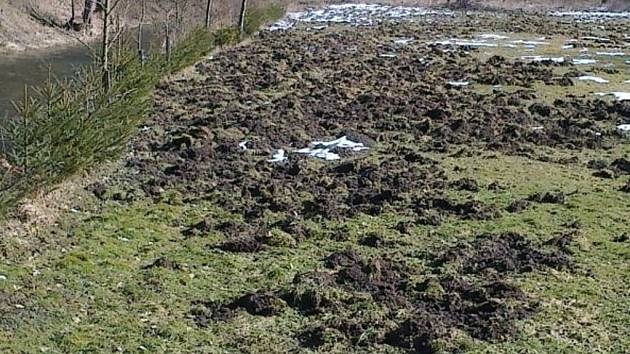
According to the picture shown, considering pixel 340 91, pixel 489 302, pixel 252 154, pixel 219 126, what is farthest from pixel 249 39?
pixel 489 302

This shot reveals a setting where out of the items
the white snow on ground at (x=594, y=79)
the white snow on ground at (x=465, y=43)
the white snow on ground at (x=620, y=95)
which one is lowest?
the white snow on ground at (x=465, y=43)

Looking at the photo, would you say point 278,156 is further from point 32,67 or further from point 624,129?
point 32,67

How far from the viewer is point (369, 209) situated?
11297 millimetres

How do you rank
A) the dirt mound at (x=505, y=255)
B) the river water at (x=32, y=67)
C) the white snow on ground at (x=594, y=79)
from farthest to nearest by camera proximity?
the river water at (x=32, y=67), the white snow on ground at (x=594, y=79), the dirt mound at (x=505, y=255)

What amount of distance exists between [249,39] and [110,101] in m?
22.0

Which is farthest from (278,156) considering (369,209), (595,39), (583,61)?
(595,39)

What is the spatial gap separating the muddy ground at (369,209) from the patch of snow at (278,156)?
133mm

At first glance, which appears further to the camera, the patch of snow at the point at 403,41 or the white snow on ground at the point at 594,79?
the patch of snow at the point at 403,41

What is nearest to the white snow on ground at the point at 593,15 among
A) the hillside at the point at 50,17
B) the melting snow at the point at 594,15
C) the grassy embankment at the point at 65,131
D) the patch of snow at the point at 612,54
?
the melting snow at the point at 594,15

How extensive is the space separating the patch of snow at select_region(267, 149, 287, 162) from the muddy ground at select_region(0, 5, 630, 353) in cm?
13

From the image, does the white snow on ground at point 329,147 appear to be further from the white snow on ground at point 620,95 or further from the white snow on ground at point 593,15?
the white snow on ground at point 593,15

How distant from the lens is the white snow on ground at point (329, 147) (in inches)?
571

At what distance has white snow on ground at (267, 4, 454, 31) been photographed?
154 ft

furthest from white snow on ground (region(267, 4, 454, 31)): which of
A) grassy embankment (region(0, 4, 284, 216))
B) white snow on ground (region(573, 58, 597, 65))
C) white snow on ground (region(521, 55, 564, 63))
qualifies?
grassy embankment (region(0, 4, 284, 216))
